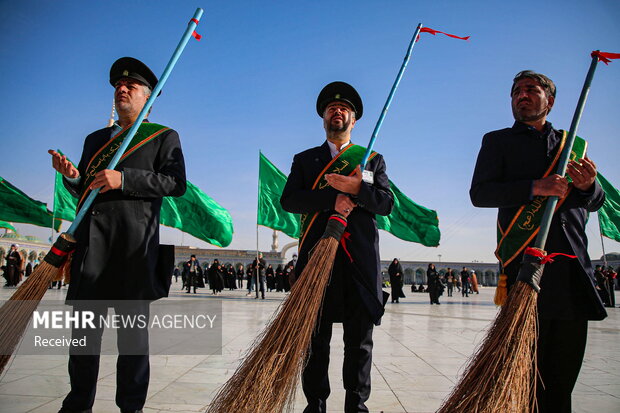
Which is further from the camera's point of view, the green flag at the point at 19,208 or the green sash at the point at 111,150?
the green flag at the point at 19,208

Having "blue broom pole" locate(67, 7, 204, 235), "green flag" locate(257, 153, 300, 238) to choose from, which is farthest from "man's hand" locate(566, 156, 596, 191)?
"green flag" locate(257, 153, 300, 238)

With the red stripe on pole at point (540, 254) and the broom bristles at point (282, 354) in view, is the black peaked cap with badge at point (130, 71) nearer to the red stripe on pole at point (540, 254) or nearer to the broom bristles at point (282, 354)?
the broom bristles at point (282, 354)

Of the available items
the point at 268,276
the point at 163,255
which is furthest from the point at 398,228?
the point at 163,255

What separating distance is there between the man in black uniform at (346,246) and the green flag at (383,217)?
13309mm

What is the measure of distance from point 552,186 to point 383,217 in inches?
635

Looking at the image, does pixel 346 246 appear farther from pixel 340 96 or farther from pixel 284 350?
pixel 340 96

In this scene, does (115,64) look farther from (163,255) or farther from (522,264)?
(522,264)

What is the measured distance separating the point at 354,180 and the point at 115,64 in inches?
77.2

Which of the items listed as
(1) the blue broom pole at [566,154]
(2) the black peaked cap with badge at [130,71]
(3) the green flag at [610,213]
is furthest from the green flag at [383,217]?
(1) the blue broom pole at [566,154]

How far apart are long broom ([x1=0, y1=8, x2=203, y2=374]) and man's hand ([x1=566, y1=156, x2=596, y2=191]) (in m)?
2.69

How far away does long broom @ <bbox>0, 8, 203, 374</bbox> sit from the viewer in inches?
103

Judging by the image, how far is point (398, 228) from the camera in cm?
1844

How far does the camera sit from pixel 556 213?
2535 mm

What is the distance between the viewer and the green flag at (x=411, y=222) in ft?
60.0
